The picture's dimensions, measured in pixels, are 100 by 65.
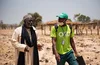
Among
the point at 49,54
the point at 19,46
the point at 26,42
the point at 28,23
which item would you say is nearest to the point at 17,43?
the point at 19,46

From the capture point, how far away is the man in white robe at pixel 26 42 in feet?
17.1

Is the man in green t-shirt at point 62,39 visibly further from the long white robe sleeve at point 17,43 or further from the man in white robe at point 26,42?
the long white robe sleeve at point 17,43

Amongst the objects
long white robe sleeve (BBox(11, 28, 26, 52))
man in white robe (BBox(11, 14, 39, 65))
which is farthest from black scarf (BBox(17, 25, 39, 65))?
long white robe sleeve (BBox(11, 28, 26, 52))

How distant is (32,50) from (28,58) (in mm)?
185

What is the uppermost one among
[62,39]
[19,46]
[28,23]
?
[28,23]

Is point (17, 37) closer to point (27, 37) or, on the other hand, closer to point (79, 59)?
point (27, 37)

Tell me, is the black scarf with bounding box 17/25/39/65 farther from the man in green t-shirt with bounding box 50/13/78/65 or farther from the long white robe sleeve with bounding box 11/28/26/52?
the man in green t-shirt with bounding box 50/13/78/65

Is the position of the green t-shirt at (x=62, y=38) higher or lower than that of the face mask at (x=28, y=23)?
lower

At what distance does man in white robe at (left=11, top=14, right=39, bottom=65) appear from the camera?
17.1 ft

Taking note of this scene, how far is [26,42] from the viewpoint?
5324 millimetres

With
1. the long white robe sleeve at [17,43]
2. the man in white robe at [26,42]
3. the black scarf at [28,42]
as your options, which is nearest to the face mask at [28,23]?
the man in white robe at [26,42]

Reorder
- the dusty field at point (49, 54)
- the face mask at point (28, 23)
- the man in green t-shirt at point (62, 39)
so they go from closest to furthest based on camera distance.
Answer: the face mask at point (28, 23) → the man in green t-shirt at point (62, 39) → the dusty field at point (49, 54)

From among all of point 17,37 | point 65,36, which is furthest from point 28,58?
point 65,36

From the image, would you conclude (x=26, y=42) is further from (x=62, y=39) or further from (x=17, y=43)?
(x=62, y=39)
